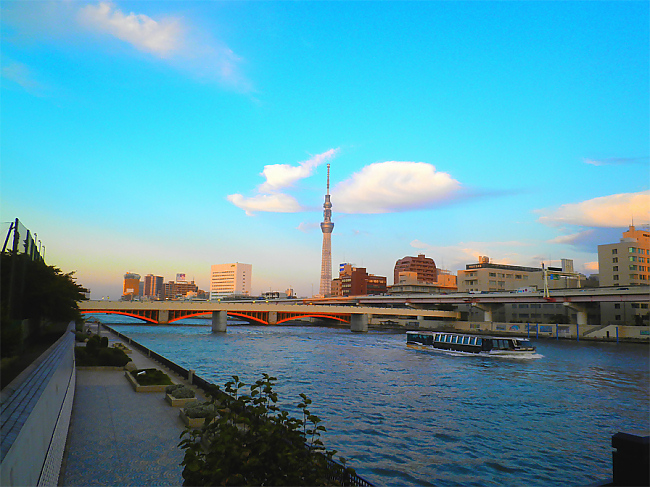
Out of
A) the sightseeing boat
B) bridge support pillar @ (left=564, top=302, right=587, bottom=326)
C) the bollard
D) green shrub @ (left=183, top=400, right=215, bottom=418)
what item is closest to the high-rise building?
bridge support pillar @ (left=564, top=302, right=587, bottom=326)

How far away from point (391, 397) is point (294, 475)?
2878 centimetres

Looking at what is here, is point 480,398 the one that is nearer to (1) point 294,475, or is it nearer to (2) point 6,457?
(1) point 294,475

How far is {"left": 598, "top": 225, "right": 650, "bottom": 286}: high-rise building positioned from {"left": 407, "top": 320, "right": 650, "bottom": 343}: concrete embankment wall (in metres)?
21.8

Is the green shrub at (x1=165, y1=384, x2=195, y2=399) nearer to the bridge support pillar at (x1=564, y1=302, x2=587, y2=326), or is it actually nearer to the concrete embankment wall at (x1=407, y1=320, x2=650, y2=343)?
the concrete embankment wall at (x1=407, y1=320, x2=650, y2=343)

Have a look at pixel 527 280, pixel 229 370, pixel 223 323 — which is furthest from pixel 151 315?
pixel 527 280

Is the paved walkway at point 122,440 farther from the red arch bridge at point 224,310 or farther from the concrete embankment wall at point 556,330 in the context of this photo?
the concrete embankment wall at point 556,330

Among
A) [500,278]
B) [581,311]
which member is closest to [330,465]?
[581,311]

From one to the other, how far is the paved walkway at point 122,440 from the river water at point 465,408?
825cm

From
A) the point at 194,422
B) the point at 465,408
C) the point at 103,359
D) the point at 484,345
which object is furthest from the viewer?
the point at 484,345

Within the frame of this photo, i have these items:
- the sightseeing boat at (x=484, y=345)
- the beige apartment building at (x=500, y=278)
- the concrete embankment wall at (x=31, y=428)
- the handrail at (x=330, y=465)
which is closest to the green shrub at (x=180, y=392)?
the handrail at (x=330, y=465)

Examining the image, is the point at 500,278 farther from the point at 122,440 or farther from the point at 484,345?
the point at 122,440

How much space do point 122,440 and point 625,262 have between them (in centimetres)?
12028

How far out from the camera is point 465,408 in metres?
31.8

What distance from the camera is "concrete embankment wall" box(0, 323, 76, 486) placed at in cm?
725
